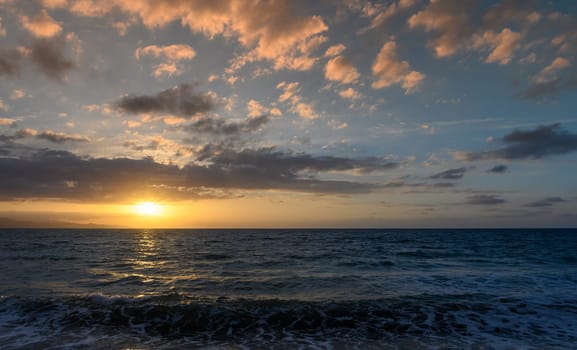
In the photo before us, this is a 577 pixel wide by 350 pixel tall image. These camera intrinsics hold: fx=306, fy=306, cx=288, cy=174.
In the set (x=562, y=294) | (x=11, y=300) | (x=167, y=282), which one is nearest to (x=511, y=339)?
(x=562, y=294)

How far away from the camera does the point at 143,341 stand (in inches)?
440

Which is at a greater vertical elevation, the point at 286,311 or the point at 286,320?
the point at 286,311

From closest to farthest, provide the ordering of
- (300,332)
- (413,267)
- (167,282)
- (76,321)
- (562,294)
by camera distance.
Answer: (300,332) → (76,321) → (562,294) → (167,282) → (413,267)

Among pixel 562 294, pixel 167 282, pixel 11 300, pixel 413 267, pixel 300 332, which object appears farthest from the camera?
pixel 413 267

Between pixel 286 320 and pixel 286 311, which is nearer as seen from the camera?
pixel 286 320

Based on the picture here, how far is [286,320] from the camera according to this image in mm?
13859

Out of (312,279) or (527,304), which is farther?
(312,279)

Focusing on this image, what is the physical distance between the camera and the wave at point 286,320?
1180cm

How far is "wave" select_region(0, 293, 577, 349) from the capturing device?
11.8 metres

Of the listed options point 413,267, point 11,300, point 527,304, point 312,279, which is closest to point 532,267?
point 413,267

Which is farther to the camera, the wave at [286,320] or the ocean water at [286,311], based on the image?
the wave at [286,320]

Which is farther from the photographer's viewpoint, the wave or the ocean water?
the wave

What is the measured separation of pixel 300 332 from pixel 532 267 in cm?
2959

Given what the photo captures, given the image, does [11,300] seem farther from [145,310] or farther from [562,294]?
[562,294]
